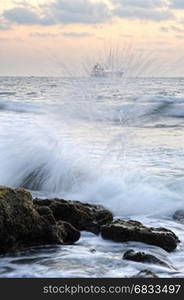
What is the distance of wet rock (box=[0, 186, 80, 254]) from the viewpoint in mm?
5124

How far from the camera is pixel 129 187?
28.6 feet

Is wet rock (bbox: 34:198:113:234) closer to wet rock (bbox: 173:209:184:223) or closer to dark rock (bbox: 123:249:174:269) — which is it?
dark rock (bbox: 123:249:174:269)

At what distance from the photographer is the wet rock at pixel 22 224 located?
5.12 metres

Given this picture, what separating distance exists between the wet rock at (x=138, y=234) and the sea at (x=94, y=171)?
9 cm

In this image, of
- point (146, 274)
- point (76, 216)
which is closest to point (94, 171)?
point (76, 216)

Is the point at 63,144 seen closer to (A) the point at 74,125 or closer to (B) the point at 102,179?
(A) the point at 74,125

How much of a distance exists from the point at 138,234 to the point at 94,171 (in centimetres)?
379

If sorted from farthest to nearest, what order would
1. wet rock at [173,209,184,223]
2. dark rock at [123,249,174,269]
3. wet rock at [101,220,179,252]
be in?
wet rock at [173,209,184,223] < wet rock at [101,220,179,252] < dark rock at [123,249,174,269]

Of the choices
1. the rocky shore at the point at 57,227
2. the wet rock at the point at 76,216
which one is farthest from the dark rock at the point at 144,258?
the wet rock at the point at 76,216

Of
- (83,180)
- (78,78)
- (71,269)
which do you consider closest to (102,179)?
(83,180)

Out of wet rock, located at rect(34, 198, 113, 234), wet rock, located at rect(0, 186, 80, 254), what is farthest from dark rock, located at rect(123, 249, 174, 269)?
wet rock, located at rect(34, 198, 113, 234)

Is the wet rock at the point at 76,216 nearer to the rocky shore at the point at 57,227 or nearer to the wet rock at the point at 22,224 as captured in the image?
the rocky shore at the point at 57,227

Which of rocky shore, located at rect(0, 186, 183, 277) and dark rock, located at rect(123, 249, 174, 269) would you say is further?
rocky shore, located at rect(0, 186, 183, 277)

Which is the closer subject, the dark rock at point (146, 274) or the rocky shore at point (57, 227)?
the dark rock at point (146, 274)
